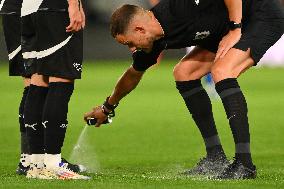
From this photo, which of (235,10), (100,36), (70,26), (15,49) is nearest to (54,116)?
(70,26)

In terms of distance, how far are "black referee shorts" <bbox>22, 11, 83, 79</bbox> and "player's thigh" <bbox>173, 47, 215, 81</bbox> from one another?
3.34 ft

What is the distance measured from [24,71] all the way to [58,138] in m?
0.92

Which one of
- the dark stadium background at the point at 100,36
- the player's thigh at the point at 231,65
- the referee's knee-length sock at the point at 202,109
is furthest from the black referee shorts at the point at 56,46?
the dark stadium background at the point at 100,36

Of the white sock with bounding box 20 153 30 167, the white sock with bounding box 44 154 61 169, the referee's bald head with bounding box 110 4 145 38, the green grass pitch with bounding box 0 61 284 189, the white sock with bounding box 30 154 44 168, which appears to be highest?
the referee's bald head with bounding box 110 4 145 38

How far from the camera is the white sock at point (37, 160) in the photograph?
728 cm

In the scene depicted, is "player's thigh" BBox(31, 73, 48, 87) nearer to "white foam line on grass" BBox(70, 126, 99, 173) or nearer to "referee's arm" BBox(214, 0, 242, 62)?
"white foam line on grass" BBox(70, 126, 99, 173)

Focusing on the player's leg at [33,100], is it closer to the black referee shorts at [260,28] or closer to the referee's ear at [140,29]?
the referee's ear at [140,29]

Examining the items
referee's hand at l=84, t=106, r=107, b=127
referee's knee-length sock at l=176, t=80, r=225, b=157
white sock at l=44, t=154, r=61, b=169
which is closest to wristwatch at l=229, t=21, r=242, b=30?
referee's knee-length sock at l=176, t=80, r=225, b=157

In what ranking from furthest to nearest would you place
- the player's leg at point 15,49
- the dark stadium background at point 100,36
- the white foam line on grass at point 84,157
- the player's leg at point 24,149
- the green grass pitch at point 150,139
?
the dark stadium background at point 100,36 → the white foam line on grass at point 84,157 → the player's leg at point 15,49 → the player's leg at point 24,149 → the green grass pitch at point 150,139

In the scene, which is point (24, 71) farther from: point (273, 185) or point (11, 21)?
point (273, 185)

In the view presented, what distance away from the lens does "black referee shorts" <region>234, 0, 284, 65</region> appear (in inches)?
285

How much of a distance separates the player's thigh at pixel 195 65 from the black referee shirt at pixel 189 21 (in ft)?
1.68

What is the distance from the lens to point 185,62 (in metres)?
7.80

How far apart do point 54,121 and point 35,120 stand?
31cm
